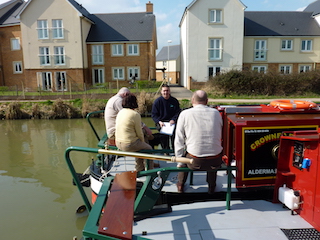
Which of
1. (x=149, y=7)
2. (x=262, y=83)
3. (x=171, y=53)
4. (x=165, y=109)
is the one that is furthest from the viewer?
(x=171, y=53)

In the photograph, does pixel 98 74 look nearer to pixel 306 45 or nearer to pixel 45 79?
pixel 45 79

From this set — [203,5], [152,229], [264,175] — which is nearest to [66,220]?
[152,229]

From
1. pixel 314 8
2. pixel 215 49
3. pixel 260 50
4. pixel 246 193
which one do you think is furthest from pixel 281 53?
pixel 246 193

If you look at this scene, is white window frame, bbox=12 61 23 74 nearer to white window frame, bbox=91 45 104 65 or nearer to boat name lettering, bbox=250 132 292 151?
white window frame, bbox=91 45 104 65

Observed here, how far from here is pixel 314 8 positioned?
118 ft

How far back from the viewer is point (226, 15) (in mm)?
30375

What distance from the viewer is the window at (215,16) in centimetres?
3042

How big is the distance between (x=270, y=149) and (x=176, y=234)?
160 cm

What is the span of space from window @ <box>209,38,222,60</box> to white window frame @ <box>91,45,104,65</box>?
41.1 ft

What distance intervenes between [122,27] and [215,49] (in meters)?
11.8

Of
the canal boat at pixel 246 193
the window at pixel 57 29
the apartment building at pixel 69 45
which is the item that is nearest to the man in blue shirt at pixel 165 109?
the canal boat at pixel 246 193

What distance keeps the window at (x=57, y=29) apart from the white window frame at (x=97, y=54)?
147 inches

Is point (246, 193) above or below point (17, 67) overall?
below

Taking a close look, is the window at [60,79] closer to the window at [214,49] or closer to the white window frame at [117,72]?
the white window frame at [117,72]
